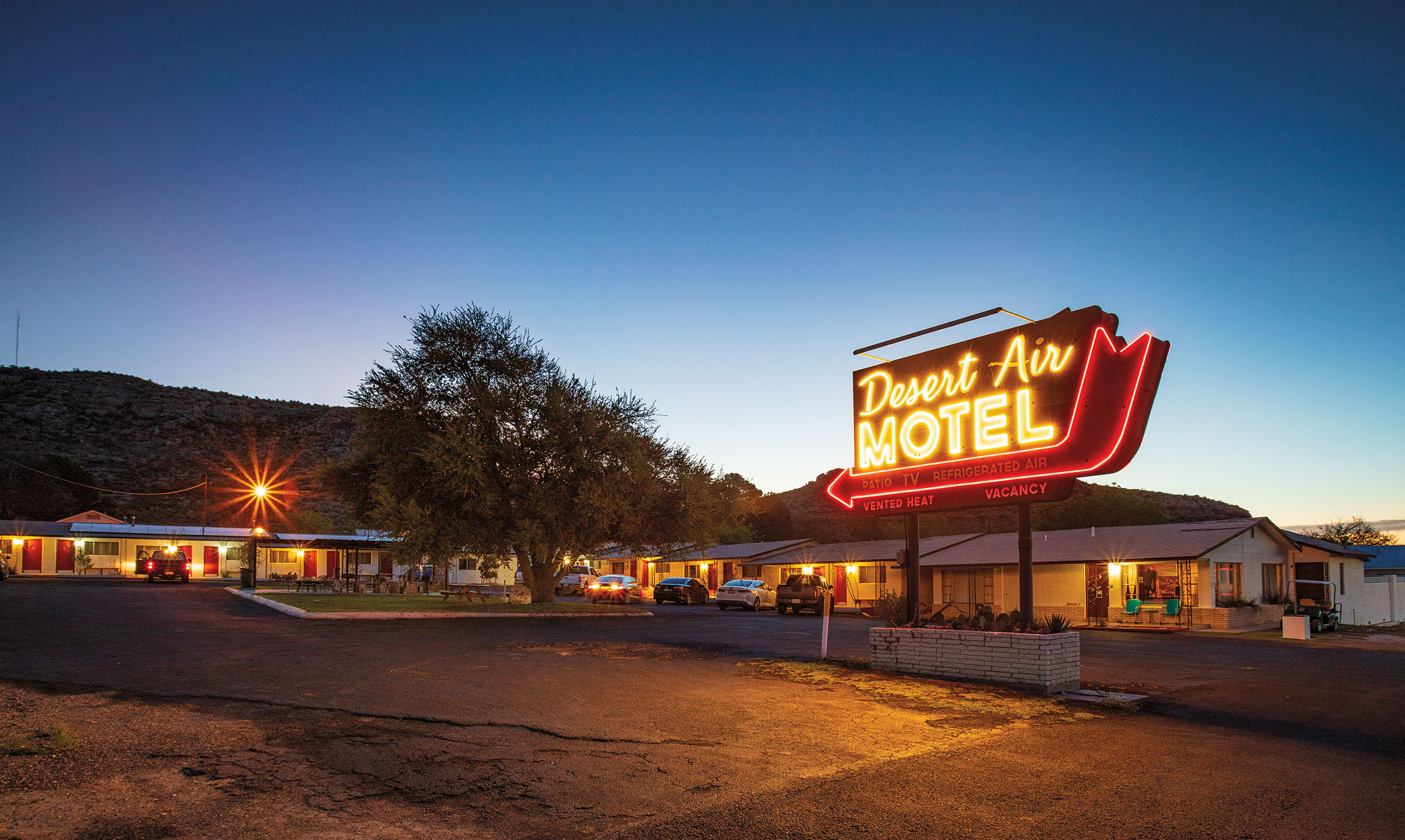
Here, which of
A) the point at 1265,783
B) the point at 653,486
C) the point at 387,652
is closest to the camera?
the point at 1265,783

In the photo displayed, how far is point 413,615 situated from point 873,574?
2503 centimetres

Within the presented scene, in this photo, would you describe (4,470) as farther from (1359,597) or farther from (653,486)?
(1359,597)

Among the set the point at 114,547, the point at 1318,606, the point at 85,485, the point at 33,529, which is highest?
the point at 85,485

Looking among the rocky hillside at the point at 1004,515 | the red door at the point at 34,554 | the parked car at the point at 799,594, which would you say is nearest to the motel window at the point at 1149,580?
the rocky hillside at the point at 1004,515

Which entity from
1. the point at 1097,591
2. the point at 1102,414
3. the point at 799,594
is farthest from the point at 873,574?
the point at 1102,414

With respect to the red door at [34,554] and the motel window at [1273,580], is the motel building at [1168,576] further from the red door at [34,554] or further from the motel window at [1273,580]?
the red door at [34,554]

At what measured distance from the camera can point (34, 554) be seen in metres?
55.0

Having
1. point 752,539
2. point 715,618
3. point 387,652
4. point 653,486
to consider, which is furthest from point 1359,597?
point 752,539

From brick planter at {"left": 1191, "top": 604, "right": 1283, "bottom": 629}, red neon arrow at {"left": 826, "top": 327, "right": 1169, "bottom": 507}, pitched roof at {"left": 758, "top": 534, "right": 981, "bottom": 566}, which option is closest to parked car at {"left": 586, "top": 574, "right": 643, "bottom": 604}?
pitched roof at {"left": 758, "top": 534, "right": 981, "bottom": 566}

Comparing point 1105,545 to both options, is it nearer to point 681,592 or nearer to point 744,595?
point 744,595

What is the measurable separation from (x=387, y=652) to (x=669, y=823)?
10.2 metres

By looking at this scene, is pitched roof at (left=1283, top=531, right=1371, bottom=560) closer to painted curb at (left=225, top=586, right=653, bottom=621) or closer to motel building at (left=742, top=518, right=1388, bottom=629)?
motel building at (left=742, top=518, right=1388, bottom=629)

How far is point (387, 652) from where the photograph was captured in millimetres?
14172

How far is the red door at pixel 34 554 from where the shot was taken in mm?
54844
